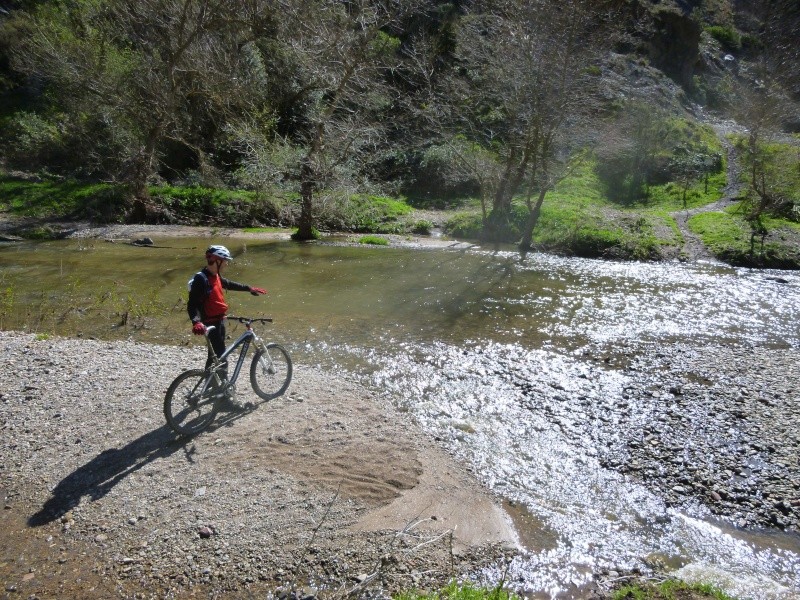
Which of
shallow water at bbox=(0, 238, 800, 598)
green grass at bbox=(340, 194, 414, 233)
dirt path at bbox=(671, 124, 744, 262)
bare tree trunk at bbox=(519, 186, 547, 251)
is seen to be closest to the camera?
shallow water at bbox=(0, 238, 800, 598)

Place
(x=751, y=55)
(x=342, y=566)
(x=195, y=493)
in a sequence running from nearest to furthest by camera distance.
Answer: (x=342, y=566) → (x=195, y=493) → (x=751, y=55)

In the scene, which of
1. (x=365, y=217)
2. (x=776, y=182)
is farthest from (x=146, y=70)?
(x=776, y=182)

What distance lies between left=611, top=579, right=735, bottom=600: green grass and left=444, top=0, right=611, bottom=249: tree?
21.1 meters

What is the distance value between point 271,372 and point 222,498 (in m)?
2.97

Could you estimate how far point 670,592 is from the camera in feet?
17.8

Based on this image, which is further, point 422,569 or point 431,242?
point 431,242

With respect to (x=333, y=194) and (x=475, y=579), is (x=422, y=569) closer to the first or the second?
(x=475, y=579)

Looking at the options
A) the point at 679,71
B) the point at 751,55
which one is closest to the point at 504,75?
the point at 679,71

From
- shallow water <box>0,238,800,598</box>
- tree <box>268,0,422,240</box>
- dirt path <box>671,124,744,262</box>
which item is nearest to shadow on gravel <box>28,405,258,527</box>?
shallow water <box>0,238,800,598</box>

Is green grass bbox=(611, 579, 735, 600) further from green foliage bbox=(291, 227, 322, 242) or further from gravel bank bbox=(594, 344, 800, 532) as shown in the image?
green foliage bbox=(291, 227, 322, 242)

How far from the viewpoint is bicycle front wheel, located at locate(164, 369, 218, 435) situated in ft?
25.3

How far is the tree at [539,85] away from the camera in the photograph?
2359cm

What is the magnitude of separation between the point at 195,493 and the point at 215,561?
3.85 feet

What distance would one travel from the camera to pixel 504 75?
25062 mm
